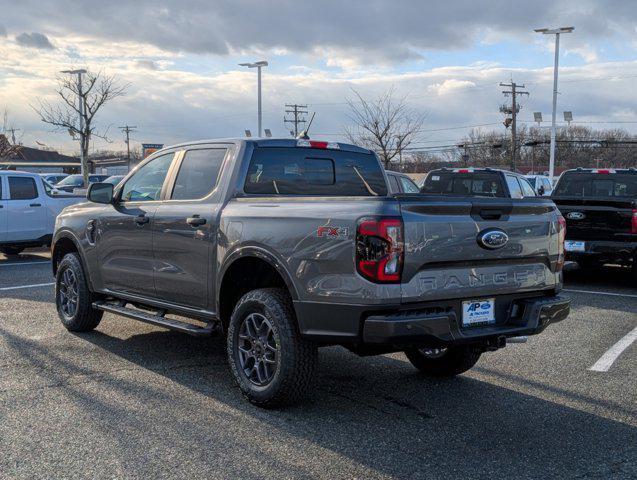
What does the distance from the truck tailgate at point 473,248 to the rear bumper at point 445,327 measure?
0.13 metres

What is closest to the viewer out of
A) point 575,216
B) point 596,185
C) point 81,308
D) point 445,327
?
point 445,327

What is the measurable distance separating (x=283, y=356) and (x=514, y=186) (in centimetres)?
973

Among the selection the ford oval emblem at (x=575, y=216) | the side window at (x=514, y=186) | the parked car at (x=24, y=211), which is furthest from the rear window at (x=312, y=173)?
the parked car at (x=24, y=211)

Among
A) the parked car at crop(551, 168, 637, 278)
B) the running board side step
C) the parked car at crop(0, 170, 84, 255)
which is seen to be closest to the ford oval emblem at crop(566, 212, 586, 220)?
the parked car at crop(551, 168, 637, 278)

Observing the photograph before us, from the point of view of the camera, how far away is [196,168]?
5.79 metres

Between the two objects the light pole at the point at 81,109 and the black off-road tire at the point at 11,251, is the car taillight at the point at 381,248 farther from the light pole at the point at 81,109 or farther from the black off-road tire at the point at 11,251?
the light pole at the point at 81,109

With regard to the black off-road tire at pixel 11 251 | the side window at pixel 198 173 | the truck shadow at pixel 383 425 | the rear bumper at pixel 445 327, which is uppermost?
the side window at pixel 198 173

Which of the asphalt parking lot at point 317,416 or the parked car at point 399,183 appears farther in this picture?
the parked car at point 399,183

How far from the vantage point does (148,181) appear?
250 inches

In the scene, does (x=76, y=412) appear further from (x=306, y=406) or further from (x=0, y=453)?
(x=306, y=406)

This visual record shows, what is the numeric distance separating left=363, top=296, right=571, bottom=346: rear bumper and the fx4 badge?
526mm

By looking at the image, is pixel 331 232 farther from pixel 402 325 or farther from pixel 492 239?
pixel 492 239

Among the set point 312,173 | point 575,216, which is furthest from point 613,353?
point 575,216

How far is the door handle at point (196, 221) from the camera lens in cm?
531
